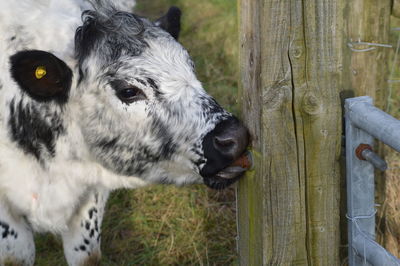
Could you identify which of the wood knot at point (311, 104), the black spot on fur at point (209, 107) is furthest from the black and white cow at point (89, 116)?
the wood knot at point (311, 104)

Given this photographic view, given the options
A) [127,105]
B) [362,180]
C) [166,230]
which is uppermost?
[127,105]

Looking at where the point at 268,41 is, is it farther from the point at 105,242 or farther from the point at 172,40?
the point at 105,242

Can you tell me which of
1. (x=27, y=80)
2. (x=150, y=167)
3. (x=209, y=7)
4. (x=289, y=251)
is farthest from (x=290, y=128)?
(x=209, y=7)

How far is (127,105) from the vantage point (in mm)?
2996

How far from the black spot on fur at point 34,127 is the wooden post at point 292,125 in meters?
1.18

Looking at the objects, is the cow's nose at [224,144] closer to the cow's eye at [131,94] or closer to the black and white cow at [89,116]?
the black and white cow at [89,116]

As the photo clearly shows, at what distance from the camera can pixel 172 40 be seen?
319 centimetres

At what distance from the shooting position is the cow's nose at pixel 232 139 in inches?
99.5

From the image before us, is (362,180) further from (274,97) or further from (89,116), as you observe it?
(89,116)

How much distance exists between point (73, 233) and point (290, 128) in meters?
1.90

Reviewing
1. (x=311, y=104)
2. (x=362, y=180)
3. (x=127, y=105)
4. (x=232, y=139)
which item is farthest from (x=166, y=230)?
(x=311, y=104)

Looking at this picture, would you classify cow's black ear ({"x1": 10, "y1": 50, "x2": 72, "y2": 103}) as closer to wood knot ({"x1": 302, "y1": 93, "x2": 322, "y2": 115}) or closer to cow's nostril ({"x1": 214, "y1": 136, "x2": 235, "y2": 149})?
cow's nostril ({"x1": 214, "y1": 136, "x2": 235, "y2": 149})

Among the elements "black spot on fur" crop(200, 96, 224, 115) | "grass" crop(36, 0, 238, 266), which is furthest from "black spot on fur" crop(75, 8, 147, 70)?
"grass" crop(36, 0, 238, 266)

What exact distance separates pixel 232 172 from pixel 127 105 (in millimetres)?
678
